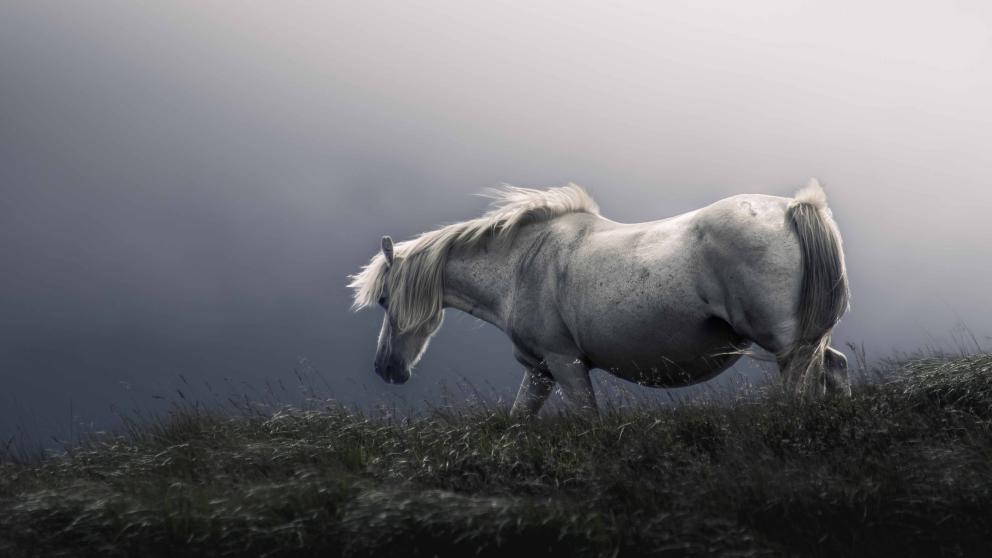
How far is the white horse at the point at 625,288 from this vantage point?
6.78m

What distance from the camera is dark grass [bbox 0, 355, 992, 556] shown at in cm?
518

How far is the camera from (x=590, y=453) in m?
6.10

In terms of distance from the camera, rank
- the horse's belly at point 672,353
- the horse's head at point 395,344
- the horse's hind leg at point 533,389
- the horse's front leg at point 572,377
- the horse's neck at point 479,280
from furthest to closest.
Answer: the horse's head at point 395,344
the horse's neck at point 479,280
the horse's hind leg at point 533,389
the horse's front leg at point 572,377
the horse's belly at point 672,353

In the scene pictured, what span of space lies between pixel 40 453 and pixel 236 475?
9.15 ft

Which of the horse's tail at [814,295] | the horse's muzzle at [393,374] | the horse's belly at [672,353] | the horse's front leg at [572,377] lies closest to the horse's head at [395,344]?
the horse's muzzle at [393,374]

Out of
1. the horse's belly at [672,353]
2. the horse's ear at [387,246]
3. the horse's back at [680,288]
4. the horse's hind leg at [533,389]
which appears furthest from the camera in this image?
the horse's ear at [387,246]

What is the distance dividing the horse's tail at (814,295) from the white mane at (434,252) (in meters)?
2.10

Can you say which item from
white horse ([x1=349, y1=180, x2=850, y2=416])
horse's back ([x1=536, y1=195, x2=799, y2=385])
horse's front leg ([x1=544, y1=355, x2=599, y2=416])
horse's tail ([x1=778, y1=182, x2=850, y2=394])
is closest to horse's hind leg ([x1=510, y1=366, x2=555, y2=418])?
white horse ([x1=349, y1=180, x2=850, y2=416])

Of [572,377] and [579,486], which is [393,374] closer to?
[572,377]

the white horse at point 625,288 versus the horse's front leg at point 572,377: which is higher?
the white horse at point 625,288

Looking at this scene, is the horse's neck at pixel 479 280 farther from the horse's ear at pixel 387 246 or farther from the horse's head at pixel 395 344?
the horse's ear at pixel 387 246

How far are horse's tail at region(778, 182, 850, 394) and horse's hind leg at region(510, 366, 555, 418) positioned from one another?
2.11m

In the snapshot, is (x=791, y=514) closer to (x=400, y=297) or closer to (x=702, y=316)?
(x=702, y=316)

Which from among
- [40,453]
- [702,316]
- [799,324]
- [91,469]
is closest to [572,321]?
[702,316]
